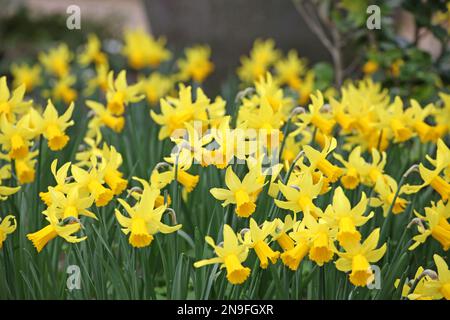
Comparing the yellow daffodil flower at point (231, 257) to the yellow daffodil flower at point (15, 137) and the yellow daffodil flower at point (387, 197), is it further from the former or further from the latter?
the yellow daffodil flower at point (15, 137)

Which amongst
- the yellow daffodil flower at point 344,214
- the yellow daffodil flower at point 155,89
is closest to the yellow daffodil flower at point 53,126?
the yellow daffodil flower at point 344,214

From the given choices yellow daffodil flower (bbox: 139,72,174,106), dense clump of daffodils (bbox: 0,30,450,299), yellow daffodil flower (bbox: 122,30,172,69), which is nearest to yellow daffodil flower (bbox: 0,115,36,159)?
dense clump of daffodils (bbox: 0,30,450,299)

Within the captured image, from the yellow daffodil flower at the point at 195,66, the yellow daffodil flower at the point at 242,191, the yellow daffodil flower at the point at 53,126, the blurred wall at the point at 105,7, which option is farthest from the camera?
the blurred wall at the point at 105,7

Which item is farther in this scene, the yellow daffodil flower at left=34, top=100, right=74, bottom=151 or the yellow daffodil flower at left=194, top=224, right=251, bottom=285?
the yellow daffodil flower at left=34, top=100, right=74, bottom=151

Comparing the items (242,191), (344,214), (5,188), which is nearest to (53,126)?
(5,188)

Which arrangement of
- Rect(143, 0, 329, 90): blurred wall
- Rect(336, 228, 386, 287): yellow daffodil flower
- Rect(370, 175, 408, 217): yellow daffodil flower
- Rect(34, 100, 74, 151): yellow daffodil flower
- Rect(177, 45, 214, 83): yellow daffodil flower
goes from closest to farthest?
Rect(336, 228, 386, 287): yellow daffodil flower < Rect(370, 175, 408, 217): yellow daffodil flower < Rect(34, 100, 74, 151): yellow daffodil flower < Rect(177, 45, 214, 83): yellow daffodil flower < Rect(143, 0, 329, 90): blurred wall

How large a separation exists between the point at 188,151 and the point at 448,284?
0.76 metres

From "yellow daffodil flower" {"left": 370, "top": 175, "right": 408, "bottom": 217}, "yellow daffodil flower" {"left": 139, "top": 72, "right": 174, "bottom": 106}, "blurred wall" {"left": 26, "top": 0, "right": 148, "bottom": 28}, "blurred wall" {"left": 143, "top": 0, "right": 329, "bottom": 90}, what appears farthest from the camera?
"blurred wall" {"left": 26, "top": 0, "right": 148, "bottom": 28}

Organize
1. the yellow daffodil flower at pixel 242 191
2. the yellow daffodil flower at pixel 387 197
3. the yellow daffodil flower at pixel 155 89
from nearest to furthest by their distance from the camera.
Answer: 1. the yellow daffodil flower at pixel 242 191
2. the yellow daffodil flower at pixel 387 197
3. the yellow daffodil flower at pixel 155 89

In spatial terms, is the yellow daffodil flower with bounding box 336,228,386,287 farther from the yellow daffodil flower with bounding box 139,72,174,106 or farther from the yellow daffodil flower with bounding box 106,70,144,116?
the yellow daffodil flower with bounding box 139,72,174,106

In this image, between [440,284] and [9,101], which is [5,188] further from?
[440,284]

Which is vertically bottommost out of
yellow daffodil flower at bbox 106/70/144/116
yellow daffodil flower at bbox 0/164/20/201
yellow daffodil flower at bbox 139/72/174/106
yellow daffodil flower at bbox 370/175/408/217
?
yellow daffodil flower at bbox 370/175/408/217

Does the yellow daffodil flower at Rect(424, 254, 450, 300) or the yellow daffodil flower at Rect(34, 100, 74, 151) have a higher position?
the yellow daffodil flower at Rect(34, 100, 74, 151)
